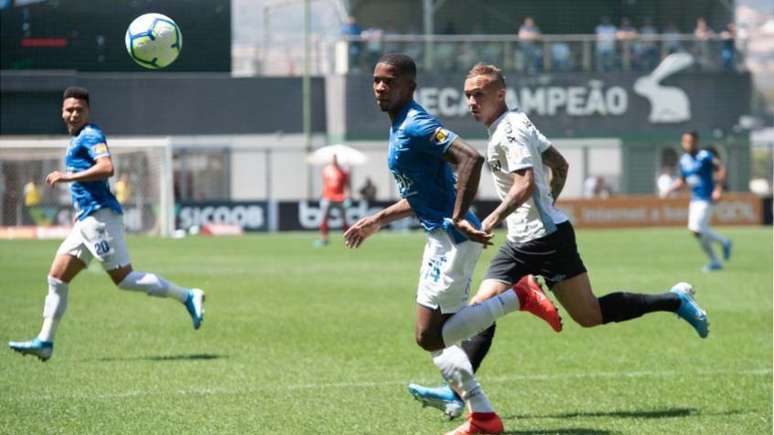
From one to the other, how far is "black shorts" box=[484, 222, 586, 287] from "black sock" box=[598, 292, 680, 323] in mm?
307

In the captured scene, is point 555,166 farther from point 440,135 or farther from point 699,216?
point 699,216

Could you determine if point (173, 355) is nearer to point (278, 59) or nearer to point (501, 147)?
point (501, 147)

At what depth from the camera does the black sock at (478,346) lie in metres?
9.21

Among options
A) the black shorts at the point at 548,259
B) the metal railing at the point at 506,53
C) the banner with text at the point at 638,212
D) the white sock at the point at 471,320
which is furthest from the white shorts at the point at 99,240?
the metal railing at the point at 506,53

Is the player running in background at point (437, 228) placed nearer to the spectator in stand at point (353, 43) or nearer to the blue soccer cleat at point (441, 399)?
the blue soccer cleat at point (441, 399)

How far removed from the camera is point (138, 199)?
40812 mm

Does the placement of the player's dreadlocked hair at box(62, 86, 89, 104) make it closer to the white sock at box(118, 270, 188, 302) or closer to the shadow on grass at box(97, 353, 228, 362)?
the white sock at box(118, 270, 188, 302)

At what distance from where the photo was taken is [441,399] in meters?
8.67

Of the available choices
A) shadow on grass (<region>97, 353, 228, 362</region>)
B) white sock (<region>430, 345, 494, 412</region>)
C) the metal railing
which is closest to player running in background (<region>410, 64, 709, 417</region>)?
white sock (<region>430, 345, 494, 412</region>)

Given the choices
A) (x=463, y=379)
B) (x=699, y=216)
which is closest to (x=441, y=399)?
(x=463, y=379)

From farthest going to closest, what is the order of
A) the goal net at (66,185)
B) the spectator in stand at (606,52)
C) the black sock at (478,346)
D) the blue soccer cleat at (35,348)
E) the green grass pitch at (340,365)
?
the spectator in stand at (606,52) → the goal net at (66,185) → the blue soccer cleat at (35,348) → the black sock at (478,346) → the green grass pitch at (340,365)

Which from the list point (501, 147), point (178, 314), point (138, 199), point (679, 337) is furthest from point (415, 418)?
point (138, 199)

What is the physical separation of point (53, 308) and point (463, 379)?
471 cm

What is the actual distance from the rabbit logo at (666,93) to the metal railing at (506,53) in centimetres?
31
